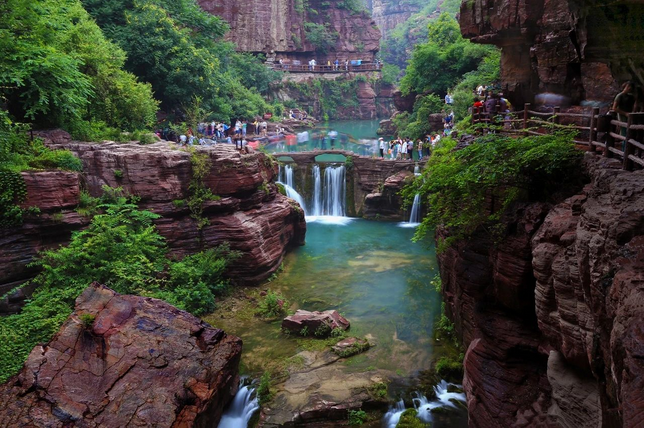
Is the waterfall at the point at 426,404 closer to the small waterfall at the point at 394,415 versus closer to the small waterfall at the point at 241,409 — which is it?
the small waterfall at the point at 394,415

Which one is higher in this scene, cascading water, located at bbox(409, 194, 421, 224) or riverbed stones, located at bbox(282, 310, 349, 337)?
cascading water, located at bbox(409, 194, 421, 224)

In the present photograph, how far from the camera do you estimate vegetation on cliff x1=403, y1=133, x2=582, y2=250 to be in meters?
7.77

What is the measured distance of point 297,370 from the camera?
10570 mm

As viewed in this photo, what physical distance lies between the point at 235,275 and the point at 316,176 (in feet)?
31.0

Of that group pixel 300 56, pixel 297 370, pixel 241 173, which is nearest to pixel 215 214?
pixel 241 173

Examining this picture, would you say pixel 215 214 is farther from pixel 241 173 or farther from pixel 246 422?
pixel 246 422

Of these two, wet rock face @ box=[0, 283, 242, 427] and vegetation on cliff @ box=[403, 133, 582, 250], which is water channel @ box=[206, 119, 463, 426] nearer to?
wet rock face @ box=[0, 283, 242, 427]

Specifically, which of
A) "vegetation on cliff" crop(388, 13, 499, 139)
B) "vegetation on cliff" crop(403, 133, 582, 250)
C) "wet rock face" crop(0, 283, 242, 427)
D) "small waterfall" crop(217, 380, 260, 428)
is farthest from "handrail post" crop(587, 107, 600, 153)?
"vegetation on cliff" crop(388, 13, 499, 139)

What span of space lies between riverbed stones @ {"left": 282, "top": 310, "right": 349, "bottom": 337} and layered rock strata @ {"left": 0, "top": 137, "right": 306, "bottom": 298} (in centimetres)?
312

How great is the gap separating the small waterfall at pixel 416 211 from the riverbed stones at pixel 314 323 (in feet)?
32.7

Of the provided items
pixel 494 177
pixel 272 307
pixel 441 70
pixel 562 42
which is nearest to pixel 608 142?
pixel 494 177

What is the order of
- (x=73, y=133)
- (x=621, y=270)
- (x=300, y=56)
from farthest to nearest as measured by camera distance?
(x=300, y=56) < (x=73, y=133) < (x=621, y=270)

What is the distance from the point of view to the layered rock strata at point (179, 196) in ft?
40.5

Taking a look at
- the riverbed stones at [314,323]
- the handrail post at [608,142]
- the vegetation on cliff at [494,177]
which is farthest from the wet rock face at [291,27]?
the handrail post at [608,142]
